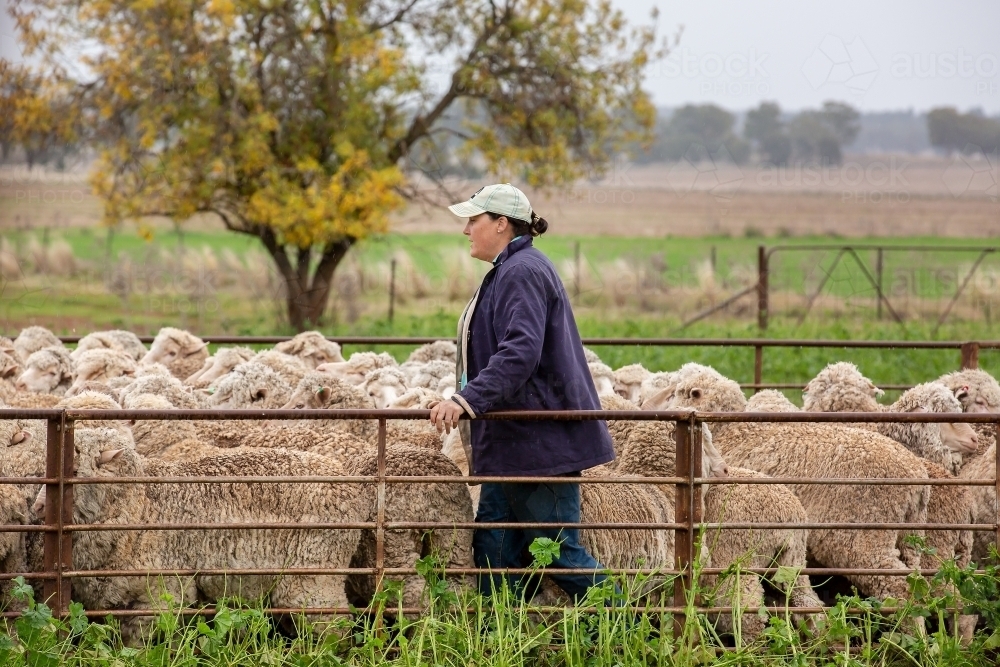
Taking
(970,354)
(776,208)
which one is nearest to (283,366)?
(970,354)

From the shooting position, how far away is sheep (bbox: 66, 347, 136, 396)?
782cm

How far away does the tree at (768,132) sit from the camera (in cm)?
6400

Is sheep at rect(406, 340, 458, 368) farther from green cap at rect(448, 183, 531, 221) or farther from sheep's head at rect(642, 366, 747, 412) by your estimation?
green cap at rect(448, 183, 531, 221)

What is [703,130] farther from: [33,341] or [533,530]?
[533,530]

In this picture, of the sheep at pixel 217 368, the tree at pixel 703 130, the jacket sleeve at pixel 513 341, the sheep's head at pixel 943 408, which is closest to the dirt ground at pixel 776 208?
the tree at pixel 703 130

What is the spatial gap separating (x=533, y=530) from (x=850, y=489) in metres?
1.98

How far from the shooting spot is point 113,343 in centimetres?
872

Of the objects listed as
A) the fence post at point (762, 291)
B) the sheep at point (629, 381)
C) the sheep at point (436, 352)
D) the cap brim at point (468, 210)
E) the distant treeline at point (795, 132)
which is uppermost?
the distant treeline at point (795, 132)

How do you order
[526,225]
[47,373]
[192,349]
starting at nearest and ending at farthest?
1. [526,225]
2. [47,373]
3. [192,349]

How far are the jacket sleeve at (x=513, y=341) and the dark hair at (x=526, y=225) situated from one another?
0.82 feet

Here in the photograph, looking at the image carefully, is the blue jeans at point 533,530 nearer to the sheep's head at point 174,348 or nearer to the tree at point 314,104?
the sheep's head at point 174,348

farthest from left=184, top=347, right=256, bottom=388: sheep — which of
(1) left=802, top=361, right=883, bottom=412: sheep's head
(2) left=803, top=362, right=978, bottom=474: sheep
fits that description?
(2) left=803, top=362, right=978, bottom=474: sheep

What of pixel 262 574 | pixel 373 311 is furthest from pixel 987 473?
pixel 373 311

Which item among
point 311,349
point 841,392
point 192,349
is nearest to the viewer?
point 841,392
